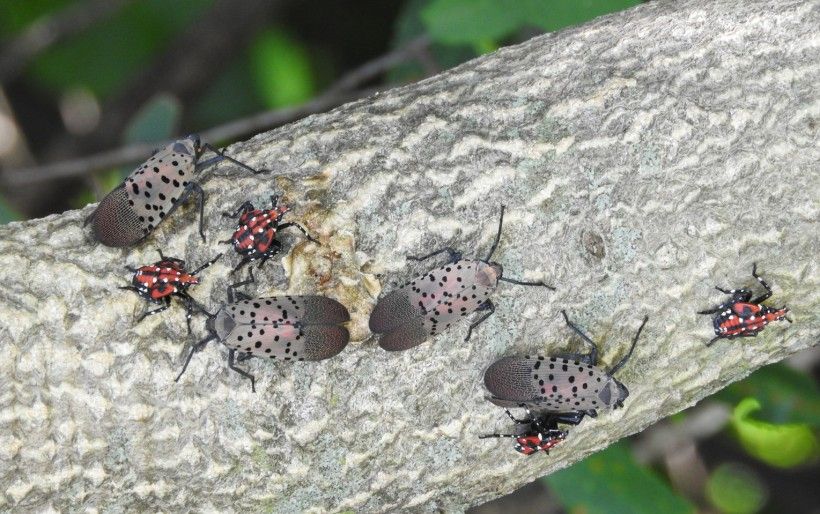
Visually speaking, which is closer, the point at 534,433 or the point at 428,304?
the point at 428,304

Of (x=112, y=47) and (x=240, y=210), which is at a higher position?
(x=112, y=47)

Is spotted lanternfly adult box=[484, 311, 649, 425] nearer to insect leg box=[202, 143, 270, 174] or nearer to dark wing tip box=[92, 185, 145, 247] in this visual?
insect leg box=[202, 143, 270, 174]

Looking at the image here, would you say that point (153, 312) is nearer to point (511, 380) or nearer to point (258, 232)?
point (258, 232)

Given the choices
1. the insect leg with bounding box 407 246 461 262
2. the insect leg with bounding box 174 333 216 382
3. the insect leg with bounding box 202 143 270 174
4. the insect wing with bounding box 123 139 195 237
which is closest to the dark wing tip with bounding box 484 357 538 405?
the insect leg with bounding box 407 246 461 262

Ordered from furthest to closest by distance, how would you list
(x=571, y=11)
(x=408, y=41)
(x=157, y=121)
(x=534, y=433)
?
(x=408, y=41) → (x=157, y=121) → (x=571, y=11) → (x=534, y=433)

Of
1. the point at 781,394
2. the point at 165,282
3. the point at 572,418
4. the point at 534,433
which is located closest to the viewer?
the point at 165,282

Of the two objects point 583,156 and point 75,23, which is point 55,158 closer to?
point 75,23

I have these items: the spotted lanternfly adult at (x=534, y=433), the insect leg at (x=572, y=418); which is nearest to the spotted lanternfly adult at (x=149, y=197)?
the spotted lanternfly adult at (x=534, y=433)

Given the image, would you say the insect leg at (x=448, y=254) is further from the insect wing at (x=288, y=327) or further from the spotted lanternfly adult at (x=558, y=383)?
the spotted lanternfly adult at (x=558, y=383)

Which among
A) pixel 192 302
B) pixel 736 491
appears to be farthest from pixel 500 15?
pixel 736 491
